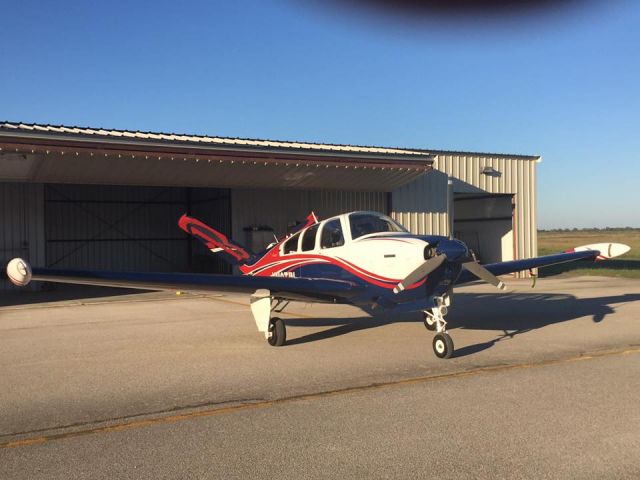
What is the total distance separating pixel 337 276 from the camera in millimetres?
10359

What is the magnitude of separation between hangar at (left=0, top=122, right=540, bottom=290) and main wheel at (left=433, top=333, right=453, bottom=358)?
1245cm

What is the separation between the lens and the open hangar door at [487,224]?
2855 cm

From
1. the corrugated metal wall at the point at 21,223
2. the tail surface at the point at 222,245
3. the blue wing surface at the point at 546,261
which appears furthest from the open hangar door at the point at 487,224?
the corrugated metal wall at the point at 21,223

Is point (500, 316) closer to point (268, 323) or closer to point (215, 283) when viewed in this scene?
point (268, 323)

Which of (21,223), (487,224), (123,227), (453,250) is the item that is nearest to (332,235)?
(453,250)

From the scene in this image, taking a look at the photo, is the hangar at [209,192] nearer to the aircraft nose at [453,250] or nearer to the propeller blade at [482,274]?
the propeller blade at [482,274]

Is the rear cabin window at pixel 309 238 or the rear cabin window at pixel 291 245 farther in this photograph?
the rear cabin window at pixel 291 245

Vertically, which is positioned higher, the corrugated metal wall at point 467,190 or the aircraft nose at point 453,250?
the corrugated metal wall at point 467,190

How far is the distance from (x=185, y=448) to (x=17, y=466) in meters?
1.36

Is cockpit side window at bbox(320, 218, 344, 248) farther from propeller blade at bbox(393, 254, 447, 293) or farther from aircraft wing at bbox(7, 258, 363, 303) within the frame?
propeller blade at bbox(393, 254, 447, 293)

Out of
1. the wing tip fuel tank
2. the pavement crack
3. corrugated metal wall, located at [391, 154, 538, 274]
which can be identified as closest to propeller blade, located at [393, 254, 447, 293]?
the pavement crack

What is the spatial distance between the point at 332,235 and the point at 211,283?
99.7 inches

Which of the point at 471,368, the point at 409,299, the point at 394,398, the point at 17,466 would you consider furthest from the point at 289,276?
the point at 17,466

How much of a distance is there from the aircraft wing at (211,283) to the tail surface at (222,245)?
4287 millimetres
